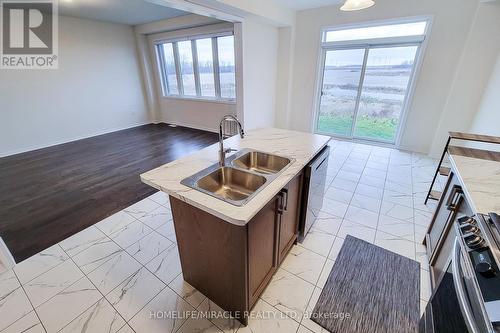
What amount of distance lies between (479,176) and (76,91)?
6.66m

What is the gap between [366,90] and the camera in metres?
4.33

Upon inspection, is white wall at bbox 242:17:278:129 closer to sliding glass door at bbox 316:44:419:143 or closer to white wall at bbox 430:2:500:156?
sliding glass door at bbox 316:44:419:143

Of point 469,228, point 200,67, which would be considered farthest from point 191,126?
point 469,228

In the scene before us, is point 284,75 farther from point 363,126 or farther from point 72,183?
point 72,183

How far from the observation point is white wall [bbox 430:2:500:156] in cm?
297

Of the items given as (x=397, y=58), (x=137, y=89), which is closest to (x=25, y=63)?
(x=137, y=89)

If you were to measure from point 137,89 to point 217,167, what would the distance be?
5832 mm

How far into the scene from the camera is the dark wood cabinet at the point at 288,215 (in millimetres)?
1400

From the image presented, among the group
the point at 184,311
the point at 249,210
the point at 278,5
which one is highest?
the point at 278,5

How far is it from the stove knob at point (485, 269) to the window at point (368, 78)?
161 inches

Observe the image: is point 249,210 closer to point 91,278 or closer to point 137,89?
point 91,278

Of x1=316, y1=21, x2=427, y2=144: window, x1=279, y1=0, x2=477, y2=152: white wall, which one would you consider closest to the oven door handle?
x1=279, y1=0, x2=477, y2=152: white wall

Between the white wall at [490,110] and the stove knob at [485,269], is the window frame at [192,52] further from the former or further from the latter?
the stove knob at [485,269]

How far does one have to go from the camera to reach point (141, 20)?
4969 mm
